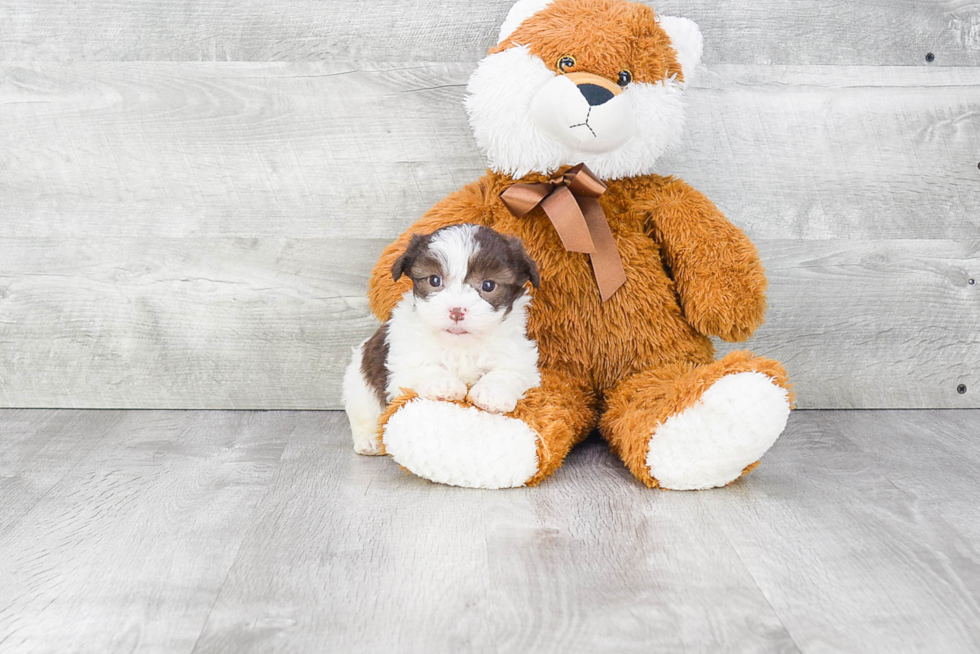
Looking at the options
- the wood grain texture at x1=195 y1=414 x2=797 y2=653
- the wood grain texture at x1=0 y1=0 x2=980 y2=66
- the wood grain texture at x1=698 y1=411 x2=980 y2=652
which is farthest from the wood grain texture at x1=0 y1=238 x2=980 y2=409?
the wood grain texture at x1=195 y1=414 x2=797 y2=653

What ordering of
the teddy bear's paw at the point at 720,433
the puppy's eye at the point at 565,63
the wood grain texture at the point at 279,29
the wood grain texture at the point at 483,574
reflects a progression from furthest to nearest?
the wood grain texture at the point at 279,29, the puppy's eye at the point at 565,63, the teddy bear's paw at the point at 720,433, the wood grain texture at the point at 483,574

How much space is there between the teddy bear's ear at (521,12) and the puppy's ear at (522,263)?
0.35 meters

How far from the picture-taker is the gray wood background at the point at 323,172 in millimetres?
1562

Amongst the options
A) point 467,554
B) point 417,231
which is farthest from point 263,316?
point 467,554

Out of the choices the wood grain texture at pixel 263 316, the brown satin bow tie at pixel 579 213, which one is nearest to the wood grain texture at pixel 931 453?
the wood grain texture at pixel 263 316

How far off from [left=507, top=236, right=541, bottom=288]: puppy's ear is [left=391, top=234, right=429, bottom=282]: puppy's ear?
4.4 inches

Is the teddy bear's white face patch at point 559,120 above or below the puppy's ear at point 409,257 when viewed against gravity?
above

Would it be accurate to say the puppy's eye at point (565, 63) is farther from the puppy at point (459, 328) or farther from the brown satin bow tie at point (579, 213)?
the puppy at point (459, 328)

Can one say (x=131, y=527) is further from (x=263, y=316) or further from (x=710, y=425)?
(x=710, y=425)

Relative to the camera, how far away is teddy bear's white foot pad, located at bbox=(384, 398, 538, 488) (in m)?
1.18

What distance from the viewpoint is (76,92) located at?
1.57 m

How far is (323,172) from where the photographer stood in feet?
5.20

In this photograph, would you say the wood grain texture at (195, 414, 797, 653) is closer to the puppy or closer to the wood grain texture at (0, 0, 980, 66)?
the puppy

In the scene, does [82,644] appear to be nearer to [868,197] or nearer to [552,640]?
[552,640]
